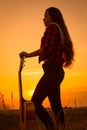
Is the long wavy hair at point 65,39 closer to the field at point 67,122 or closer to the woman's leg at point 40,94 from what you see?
the woman's leg at point 40,94

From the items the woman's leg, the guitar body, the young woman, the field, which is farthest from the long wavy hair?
the field

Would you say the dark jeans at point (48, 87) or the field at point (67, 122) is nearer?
the dark jeans at point (48, 87)

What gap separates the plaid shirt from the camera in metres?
8.27

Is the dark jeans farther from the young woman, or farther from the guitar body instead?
the guitar body

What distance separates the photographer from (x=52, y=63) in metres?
8.27

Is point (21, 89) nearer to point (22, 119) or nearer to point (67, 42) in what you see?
point (22, 119)

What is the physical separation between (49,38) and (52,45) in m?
0.12

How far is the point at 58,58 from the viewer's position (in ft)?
27.3

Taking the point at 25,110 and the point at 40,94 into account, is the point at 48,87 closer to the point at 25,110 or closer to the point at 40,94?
the point at 40,94

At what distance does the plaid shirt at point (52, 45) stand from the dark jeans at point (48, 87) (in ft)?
0.30

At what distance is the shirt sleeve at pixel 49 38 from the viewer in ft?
27.1

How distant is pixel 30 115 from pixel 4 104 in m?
2.44

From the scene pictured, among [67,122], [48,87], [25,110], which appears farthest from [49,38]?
[67,122]

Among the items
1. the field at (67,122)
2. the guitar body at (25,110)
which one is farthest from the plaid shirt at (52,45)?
the field at (67,122)
